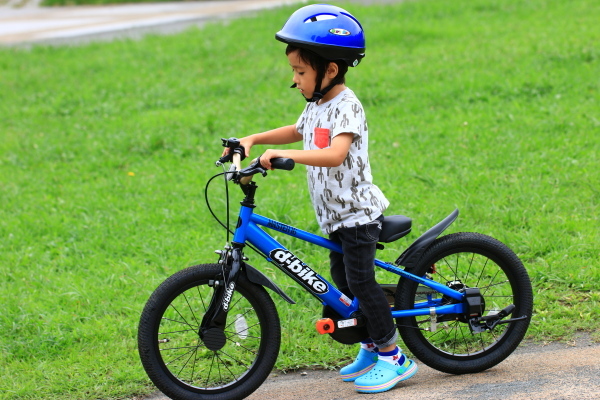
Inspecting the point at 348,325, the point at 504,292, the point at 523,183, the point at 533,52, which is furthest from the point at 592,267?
the point at 533,52

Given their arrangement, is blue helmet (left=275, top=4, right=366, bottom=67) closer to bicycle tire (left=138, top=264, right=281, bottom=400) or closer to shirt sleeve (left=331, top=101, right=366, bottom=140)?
shirt sleeve (left=331, top=101, right=366, bottom=140)

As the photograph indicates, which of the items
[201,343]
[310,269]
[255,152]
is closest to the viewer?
[310,269]

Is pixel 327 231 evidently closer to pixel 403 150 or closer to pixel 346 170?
pixel 346 170

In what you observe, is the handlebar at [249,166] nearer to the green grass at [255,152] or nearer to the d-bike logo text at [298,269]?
the d-bike logo text at [298,269]

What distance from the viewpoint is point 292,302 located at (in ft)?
10.8

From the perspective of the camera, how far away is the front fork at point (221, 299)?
10.4ft

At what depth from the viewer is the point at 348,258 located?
330 cm

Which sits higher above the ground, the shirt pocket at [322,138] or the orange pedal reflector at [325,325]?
the shirt pocket at [322,138]

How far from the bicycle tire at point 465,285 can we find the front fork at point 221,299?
0.84 m

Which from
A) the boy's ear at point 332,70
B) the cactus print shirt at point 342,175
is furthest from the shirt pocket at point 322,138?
the boy's ear at point 332,70

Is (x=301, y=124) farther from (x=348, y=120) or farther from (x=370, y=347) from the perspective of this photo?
(x=370, y=347)

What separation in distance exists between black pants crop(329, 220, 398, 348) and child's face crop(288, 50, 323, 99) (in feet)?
2.19

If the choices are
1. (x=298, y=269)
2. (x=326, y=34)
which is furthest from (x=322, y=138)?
(x=298, y=269)

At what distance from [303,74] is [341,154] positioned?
0.42 m
